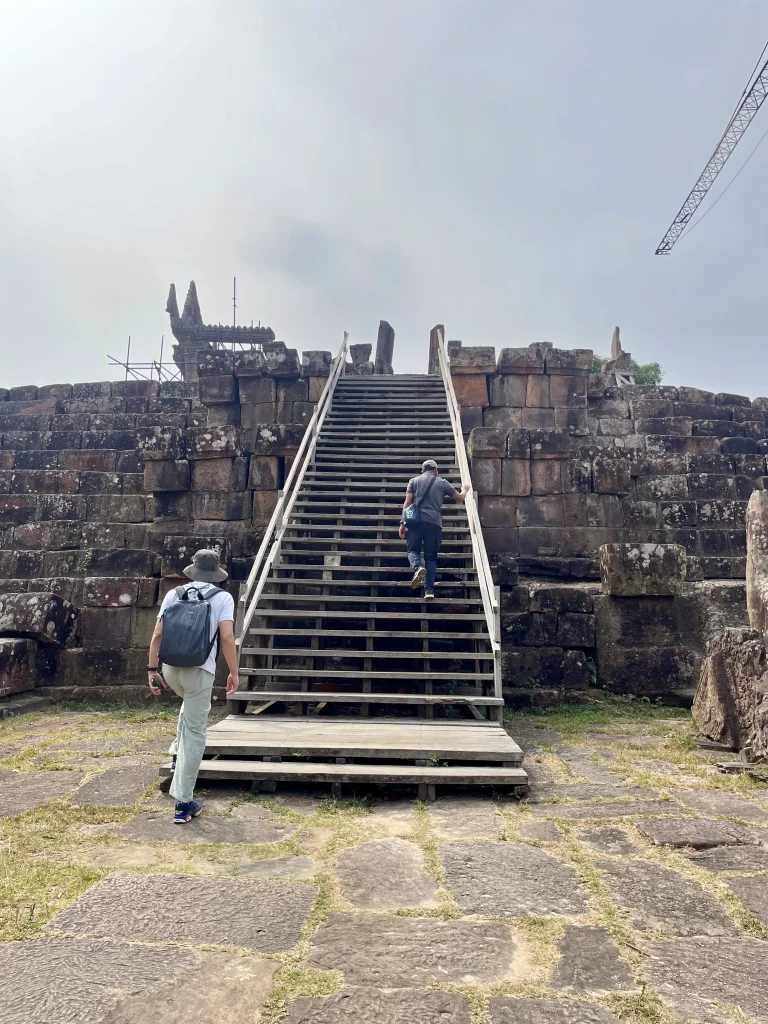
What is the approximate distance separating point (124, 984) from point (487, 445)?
8.01m

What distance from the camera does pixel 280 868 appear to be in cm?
284

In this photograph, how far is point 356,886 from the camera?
105 inches

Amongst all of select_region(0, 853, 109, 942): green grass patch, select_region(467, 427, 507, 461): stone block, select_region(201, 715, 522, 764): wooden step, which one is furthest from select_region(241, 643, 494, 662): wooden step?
select_region(467, 427, 507, 461): stone block

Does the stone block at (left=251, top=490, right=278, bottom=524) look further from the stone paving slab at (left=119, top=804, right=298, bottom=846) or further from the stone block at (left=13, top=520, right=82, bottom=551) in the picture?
the stone paving slab at (left=119, top=804, right=298, bottom=846)

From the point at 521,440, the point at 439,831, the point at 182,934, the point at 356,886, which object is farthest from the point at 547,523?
the point at 182,934

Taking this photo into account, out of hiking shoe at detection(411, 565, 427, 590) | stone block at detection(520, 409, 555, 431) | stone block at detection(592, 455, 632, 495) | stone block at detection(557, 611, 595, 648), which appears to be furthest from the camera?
stone block at detection(520, 409, 555, 431)

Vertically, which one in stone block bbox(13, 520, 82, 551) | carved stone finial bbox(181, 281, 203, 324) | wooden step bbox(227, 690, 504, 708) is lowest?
wooden step bbox(227, 690, 504, 708)

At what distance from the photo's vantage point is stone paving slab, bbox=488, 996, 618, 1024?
5.95 ft

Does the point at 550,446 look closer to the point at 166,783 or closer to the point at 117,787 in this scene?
the point at 166,783

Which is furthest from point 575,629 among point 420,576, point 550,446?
point 550,446

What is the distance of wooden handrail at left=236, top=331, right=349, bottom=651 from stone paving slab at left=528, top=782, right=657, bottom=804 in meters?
2.84

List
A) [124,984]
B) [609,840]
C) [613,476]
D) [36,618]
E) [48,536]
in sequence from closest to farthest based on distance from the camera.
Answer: [124,984] < [609,840] < [36,618] < [613,476] < [48,536]

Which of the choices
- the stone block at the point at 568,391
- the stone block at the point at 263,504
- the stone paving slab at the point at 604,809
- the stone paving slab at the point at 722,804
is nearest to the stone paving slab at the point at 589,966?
the stone paving slab at the point at 604,809

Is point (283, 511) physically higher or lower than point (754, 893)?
higher
